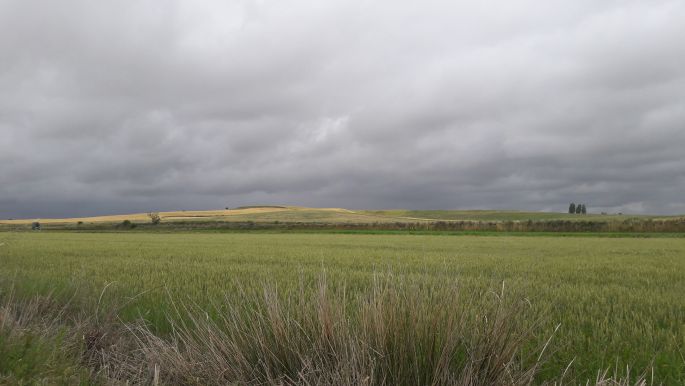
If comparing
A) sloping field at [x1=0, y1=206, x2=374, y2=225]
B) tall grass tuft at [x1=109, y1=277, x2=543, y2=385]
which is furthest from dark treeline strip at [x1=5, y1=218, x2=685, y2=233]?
tall grass tuft at [x1=109, y1=277, x2=543, y2=385]

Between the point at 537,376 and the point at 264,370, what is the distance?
2.19 m

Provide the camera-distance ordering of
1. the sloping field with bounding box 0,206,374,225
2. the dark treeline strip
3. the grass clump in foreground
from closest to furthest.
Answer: the grass clump in foreground
the dark treeline strip
the sloping field with bounding box 0,206,374,225

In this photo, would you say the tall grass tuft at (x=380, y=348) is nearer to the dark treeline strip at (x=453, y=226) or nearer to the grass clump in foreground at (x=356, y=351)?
the grass clump in foreground at (x=356, y=351)

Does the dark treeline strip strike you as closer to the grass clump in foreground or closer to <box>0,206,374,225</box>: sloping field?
<box>0,206,374,225</box>: sloping field

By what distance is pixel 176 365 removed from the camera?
368 centimetres

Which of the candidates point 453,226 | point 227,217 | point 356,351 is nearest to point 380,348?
point 356,351

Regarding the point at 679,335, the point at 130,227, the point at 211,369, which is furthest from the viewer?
the point at 130,227

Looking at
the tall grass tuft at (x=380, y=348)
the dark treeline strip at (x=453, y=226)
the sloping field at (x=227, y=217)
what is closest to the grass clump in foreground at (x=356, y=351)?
the tall grass tuft at (x=380, y=348)

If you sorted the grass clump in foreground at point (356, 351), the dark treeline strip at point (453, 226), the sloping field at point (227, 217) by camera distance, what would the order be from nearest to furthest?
the grass clump in foreground at point (356, 351), the dark treeline strip at point (453, 226), the sloping field at point (227, 217)

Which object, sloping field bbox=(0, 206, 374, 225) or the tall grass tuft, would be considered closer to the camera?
the tall grass tuft

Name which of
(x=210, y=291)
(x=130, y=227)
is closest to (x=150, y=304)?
(x=210, y=291)

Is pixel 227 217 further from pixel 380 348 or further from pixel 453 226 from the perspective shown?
pixel 380 348

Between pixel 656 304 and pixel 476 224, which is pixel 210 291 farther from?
pixel 476 224

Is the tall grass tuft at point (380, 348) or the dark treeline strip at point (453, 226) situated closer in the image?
the tall grass tuft at point (380, 348)
